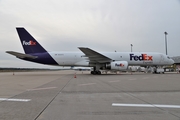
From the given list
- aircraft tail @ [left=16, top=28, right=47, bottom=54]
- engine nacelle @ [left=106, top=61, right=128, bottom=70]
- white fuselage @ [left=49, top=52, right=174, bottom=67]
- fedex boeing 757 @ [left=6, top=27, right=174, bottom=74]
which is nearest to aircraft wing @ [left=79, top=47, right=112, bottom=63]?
fedex boeing 757 @ [left=6, top=27, right=174, bottom=74]

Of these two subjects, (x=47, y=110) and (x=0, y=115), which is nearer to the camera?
(x=0, y=115)

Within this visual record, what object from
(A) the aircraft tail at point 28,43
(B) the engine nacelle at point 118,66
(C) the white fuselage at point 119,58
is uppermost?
(A) the aircraft tail at point 28,43

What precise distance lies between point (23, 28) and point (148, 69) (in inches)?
889

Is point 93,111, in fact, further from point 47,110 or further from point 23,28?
point 23,28

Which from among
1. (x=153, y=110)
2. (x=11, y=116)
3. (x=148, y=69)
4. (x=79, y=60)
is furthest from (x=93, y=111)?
(x=148, y=69)

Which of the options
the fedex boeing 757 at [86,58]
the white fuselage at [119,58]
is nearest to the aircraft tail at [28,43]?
the fedex boeing 757 at [86,58]

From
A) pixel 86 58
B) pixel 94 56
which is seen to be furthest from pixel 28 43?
pixel 94 56

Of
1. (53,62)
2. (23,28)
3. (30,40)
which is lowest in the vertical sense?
(53,62)

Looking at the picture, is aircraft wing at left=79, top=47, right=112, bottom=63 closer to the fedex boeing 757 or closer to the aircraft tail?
the fedex boeing 757

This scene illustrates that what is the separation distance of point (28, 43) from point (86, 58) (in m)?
7.99

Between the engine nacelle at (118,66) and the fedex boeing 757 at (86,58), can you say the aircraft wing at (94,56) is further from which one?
the engine nacelle at (118,66)

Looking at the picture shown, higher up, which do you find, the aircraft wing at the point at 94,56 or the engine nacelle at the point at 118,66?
the aircraft wing at the point at 94,56

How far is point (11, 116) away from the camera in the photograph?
13.5 feet

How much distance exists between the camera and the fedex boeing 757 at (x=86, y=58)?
909 inches
